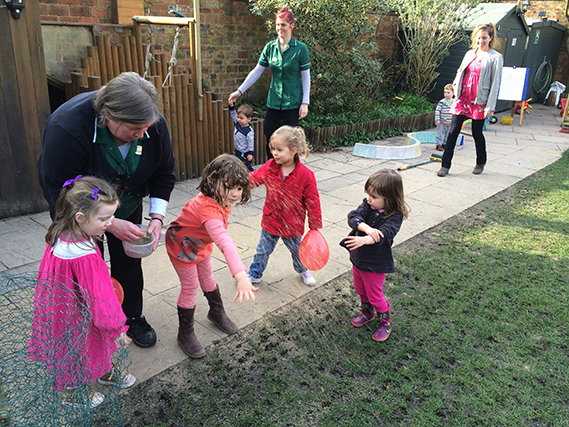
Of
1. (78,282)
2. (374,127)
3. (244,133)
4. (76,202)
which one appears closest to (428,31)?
(374,127)

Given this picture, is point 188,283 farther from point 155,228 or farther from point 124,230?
point 124,230

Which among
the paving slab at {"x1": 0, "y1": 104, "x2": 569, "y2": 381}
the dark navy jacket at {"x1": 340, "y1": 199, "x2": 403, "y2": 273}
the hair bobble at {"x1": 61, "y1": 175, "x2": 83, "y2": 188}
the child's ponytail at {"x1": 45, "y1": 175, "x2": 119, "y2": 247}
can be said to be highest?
the hair bobble at {"x1": 61, "y1": 175, "x2": 83, "y2": 188}

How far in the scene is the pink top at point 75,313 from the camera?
2078mm

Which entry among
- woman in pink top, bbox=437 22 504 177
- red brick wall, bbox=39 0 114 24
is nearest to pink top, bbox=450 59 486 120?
woman in pink top, bbox=437 22 504 177

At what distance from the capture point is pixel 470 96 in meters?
7.11

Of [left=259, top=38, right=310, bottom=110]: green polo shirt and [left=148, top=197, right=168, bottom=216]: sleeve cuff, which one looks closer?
[left=148, top=197, right=168, bottom=216]: sleeve cuff

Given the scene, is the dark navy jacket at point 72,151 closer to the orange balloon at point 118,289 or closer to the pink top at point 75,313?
the pink top at point 75,313

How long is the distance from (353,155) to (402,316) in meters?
5.59

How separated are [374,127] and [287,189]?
A: 745 centimetres

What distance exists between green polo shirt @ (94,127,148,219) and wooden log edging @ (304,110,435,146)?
6577 millimetres

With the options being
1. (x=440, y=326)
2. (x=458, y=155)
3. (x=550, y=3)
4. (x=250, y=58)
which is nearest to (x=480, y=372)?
(x=440, y=326)

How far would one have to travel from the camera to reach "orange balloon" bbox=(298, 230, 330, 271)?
3561mm

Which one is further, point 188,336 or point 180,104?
point 180,104

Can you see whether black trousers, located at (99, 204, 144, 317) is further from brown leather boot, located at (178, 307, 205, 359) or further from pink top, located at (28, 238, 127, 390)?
pink top, located at (28, 238, 127, 390)
